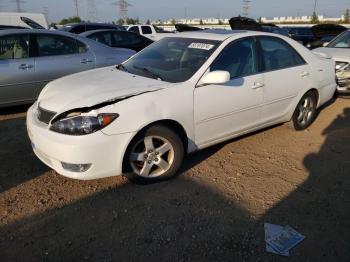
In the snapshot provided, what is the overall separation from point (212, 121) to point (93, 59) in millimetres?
3460

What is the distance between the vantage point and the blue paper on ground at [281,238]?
282 centimetres

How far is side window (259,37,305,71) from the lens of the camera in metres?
4.69

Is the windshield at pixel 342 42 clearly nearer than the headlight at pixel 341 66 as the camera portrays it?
No

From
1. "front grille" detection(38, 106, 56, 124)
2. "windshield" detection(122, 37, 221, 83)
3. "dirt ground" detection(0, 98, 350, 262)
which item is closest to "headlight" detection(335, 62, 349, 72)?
"dirt ground" detection(0, 98, 350, 262)

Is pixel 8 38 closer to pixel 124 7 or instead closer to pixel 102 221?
pixel 102 221

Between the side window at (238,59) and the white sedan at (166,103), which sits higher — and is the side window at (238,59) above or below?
above

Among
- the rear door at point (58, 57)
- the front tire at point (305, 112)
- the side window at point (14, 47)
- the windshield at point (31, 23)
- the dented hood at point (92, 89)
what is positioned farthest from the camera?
the windshield at point (31, 23)

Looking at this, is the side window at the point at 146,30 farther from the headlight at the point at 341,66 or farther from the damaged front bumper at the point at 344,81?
the damaged front bumper at the point at 344,81

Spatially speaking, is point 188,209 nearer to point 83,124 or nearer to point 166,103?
point 166,103

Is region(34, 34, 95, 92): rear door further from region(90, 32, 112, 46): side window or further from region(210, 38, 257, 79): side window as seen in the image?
region(90, 32, 112, 46): side window

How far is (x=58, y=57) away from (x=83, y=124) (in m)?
3.51

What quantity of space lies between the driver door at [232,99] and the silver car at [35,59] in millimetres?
3226

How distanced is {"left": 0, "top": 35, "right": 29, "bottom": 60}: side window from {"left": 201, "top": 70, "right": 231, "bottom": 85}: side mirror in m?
3.60

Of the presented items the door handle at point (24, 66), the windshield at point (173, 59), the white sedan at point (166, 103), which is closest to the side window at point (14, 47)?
the door handle at point (24, 66)
